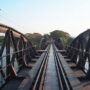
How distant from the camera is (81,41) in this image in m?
9.89

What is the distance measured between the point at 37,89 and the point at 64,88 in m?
1.02

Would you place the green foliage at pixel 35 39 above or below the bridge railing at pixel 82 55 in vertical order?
above

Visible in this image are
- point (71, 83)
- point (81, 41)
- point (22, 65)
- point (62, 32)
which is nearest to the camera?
point (71, 83)

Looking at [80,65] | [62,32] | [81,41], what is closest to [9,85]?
[80,65]

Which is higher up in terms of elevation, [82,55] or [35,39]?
[35,39]

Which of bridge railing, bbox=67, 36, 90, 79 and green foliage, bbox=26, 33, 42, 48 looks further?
green foliage, bbox=26, 33, 42, 48

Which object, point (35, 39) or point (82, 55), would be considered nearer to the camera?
point (82, 55)

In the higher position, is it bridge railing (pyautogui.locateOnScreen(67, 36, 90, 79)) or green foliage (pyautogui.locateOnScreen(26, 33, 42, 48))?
green foliage (pyautogui.locateOnScreen(26, 33, 42, 48))

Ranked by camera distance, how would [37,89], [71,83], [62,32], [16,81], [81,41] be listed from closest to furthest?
[37,89]
[71,83]
[16,81]
[81,41]
[62,32]

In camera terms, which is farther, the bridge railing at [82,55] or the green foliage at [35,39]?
the green foliage at [35,39]

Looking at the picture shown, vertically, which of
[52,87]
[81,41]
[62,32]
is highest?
[62,32]

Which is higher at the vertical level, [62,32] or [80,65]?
[62,32]

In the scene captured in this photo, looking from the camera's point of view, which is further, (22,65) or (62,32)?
(62,32)

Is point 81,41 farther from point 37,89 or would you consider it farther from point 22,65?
point 37,89
